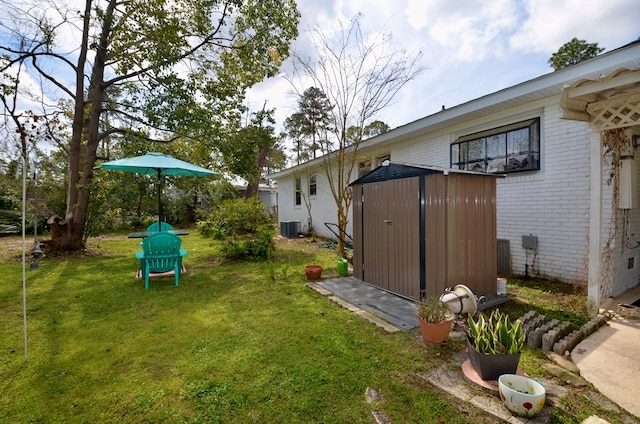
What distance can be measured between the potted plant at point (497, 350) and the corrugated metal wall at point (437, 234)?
134cm

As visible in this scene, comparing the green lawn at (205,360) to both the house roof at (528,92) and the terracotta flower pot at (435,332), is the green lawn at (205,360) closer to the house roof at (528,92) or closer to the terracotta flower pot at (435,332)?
the terracotta flower pot at (435,332)

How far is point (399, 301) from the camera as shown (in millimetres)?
4062

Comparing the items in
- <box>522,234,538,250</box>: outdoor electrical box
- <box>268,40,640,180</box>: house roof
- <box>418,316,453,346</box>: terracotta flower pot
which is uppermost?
<box>268,40,640,180</box>: house roof

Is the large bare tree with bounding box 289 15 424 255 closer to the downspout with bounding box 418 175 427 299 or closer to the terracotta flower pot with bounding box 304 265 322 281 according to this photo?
the terracotta flower pot with bounding box 304 265 322 281

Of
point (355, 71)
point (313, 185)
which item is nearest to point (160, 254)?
point (355, 71)

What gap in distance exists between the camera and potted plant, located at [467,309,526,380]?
83.7 inches

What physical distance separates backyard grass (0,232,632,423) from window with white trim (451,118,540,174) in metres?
2.18

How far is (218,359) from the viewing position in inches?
103

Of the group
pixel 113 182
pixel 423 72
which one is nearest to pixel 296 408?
pixel 423 72

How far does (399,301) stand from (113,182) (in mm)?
8427

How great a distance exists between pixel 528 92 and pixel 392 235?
320cm

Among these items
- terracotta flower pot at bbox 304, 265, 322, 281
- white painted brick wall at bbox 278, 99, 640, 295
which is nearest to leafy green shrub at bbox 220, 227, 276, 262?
terracotta flower pot at bbox 304, 265, 322, 281

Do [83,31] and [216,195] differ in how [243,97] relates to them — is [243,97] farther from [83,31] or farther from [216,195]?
[216,195]

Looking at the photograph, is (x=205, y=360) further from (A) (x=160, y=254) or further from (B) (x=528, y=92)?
(B) (x=528, y=92)
